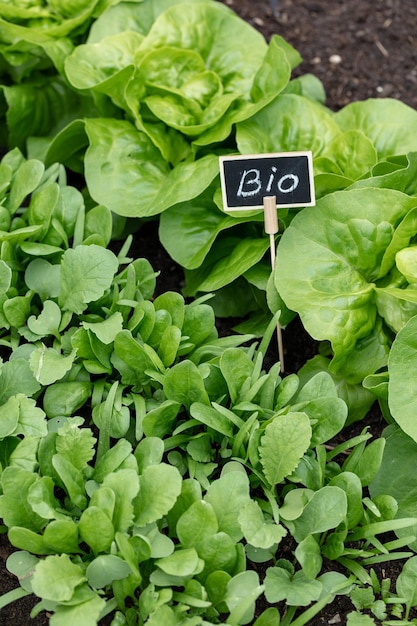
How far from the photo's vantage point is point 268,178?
6.26 feet

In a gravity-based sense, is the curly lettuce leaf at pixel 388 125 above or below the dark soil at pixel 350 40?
above

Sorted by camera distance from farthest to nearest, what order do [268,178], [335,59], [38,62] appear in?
[335,59], [38,62], [268,178]

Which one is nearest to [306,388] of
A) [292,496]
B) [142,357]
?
[292,496]

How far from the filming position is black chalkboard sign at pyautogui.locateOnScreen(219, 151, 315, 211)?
1.89 m

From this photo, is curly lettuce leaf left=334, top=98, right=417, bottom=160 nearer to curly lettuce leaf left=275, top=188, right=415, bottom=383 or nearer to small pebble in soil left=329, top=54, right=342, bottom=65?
curly lettuce leaf left=275, top=188, right=415, bottom=383

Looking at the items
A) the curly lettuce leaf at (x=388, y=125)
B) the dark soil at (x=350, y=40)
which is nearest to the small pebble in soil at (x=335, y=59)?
the dark soil at (x=350, y=40)

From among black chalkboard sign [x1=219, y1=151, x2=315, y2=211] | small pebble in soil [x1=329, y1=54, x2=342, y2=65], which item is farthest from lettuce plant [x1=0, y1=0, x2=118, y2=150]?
small pebble in soil [x1=329, y1=54, x2=342, y2=65]

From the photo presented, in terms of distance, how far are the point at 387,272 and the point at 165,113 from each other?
75 cm

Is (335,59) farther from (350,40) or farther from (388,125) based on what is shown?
(388,125)

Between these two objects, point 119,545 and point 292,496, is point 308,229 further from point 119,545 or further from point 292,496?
point 119,545

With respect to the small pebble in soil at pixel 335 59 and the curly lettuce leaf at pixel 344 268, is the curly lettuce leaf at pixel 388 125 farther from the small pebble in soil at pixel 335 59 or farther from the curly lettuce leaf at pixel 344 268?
the small pebble in soil at pixel 335 59

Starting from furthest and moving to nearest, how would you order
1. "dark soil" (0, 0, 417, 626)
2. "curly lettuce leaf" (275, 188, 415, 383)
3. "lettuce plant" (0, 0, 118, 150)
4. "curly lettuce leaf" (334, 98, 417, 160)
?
"dark soil" (0, 0, 417, 626), "lettuce plant" (0, 0, 118, 150), "curly lettuce leaf" (334, 98, 417, 160), "curly lettuce leaf" (275, 188, 415, 383)

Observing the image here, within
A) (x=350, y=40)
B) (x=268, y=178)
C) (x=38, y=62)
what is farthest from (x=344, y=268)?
(x=350, y=40)

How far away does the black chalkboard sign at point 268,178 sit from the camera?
1888 millimetres
